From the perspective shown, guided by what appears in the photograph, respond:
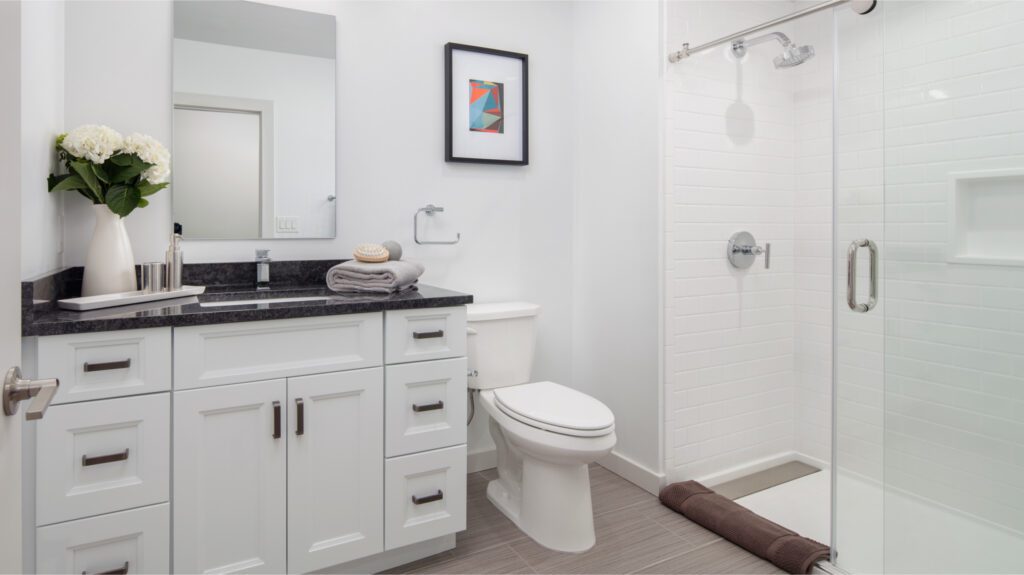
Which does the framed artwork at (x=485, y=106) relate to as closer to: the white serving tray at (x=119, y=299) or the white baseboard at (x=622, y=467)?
the white serving tray at (x=119, y=299)

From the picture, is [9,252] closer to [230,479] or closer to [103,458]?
[103,458]

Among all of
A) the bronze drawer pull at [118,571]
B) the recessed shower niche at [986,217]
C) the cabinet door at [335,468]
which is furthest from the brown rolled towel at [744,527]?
the bronze drawer pull at [118,571]

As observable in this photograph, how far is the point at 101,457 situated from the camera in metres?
1.56

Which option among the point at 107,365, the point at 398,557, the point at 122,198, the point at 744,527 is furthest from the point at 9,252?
the point at 744,527

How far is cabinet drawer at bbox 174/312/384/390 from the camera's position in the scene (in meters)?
1.67

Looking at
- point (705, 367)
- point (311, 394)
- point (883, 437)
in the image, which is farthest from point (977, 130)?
point (311, 394)

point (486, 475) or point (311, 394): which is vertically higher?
point (311, 394)

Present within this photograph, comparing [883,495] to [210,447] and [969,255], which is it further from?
[210,447]

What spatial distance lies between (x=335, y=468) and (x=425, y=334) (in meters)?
0.50

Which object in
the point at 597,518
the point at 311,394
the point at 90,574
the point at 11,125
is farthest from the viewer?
the point at 597,518

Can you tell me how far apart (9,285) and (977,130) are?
2.07 metres

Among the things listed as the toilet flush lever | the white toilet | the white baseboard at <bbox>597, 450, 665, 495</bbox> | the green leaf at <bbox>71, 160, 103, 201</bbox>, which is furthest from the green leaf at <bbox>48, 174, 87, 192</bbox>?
the toilet flush lever

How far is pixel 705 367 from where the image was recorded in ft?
8.86

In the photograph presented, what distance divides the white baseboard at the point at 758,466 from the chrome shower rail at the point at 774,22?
183cm
